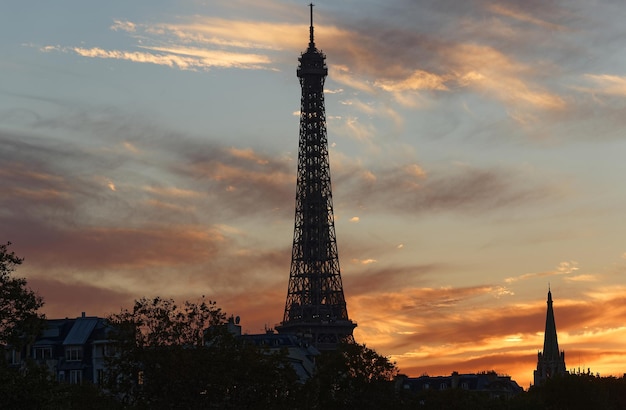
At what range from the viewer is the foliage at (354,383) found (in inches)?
6590

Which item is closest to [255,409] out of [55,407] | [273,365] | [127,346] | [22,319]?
[273,365]

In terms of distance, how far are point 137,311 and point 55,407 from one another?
1398cm

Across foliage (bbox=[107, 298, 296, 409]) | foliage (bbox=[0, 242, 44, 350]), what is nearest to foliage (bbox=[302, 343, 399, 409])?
foliage (bbox=[107, 298, 296, 409])

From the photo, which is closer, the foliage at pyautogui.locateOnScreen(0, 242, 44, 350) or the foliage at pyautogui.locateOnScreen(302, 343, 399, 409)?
the foliage at pyautogui.locateOnScreen(0, 242, 44, 350)

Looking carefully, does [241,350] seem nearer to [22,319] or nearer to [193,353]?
[193,353]

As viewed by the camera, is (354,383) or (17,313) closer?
(17,313)

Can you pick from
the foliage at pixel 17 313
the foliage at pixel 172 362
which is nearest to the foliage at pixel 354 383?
the foliage at pixel 172 362

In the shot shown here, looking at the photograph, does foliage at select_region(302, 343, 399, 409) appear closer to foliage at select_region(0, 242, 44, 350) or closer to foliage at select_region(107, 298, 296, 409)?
foliage at select_region(107, 298, 296, 409)

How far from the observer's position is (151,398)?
140 metres

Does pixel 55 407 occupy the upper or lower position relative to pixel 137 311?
lower

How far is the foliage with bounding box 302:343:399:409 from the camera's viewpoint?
167m

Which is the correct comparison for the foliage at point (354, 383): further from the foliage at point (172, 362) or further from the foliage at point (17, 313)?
the foliage at point (17, 313)

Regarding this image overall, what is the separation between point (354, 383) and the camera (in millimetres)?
167875

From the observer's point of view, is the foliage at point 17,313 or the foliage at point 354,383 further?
the foliage at point 354,383
